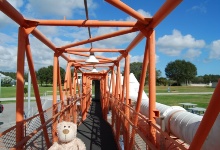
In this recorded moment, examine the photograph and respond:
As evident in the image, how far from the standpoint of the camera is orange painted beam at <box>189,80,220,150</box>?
2159mm

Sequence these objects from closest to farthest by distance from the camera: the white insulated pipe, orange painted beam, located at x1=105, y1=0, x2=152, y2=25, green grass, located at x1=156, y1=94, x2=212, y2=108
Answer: the white insulated pipe, orange painted beam, located at x1=105, y1=0, x2=152, y2=25, green grass, located at x1=156, y1=94, x2=212, y2=108

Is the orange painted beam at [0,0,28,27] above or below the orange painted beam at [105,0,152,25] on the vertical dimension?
below

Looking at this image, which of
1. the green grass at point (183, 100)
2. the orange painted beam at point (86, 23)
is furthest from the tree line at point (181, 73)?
the orange painted beam at point (86, 23)

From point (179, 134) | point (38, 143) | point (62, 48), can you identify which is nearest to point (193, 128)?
point (179, 134)

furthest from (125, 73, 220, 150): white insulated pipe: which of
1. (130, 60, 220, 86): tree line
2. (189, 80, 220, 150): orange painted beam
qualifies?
(130, 60, 220, 86): tree line

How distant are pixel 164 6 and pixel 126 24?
5.44ft

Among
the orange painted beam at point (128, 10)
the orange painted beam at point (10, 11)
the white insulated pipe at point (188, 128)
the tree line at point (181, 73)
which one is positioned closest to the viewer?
the white insulated pipe at point (188, 128)

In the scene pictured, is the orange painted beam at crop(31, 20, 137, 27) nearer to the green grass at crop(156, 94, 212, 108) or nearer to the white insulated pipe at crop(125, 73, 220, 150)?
the white insulated pipe at crop(125, 73, 220, 150)

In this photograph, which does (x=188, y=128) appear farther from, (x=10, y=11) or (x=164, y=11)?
(x=10, y=11)

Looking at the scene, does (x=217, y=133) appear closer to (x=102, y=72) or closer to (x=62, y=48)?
(x=62, y=48)

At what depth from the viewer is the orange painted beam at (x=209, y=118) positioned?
7.08 ft

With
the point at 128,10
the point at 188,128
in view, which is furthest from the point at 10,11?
the point at 188,128

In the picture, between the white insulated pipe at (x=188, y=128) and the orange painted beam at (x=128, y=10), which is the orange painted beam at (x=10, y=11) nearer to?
the orange painted beam at (x=128, y=10)

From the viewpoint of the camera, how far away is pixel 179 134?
13.5 feet
